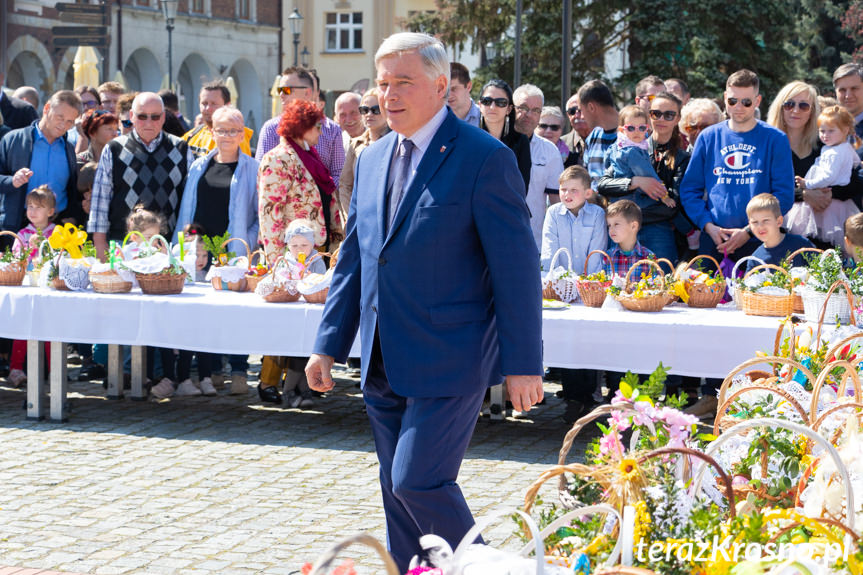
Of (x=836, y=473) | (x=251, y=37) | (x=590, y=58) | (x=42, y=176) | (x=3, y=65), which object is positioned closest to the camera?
(x=836, y=473)

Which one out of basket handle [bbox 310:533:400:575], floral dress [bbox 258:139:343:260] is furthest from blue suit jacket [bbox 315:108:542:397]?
floral dress [bbox 258:139:343:260]

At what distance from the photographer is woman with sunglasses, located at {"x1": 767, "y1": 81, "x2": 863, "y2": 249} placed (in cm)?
808

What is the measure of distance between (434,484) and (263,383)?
181 inches

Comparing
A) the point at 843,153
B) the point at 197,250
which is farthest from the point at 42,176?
the point at 843,153

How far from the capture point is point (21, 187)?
905 centimetres

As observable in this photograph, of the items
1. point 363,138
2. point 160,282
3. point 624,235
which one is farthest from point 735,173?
point 160,282

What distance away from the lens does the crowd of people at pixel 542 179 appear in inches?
301

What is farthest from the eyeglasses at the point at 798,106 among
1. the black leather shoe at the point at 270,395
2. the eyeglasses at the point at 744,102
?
the black leather shoe at the point at 270,395

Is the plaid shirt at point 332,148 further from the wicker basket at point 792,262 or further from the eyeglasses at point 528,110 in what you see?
the wicker basket at point 792,262

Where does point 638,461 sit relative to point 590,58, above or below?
below

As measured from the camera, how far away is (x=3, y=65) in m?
34.5

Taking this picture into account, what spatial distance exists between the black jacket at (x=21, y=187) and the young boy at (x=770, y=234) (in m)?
5.06

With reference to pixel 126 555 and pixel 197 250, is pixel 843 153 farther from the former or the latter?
pixel 126 555

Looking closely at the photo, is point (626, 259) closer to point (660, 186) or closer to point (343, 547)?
point (660, 186)
